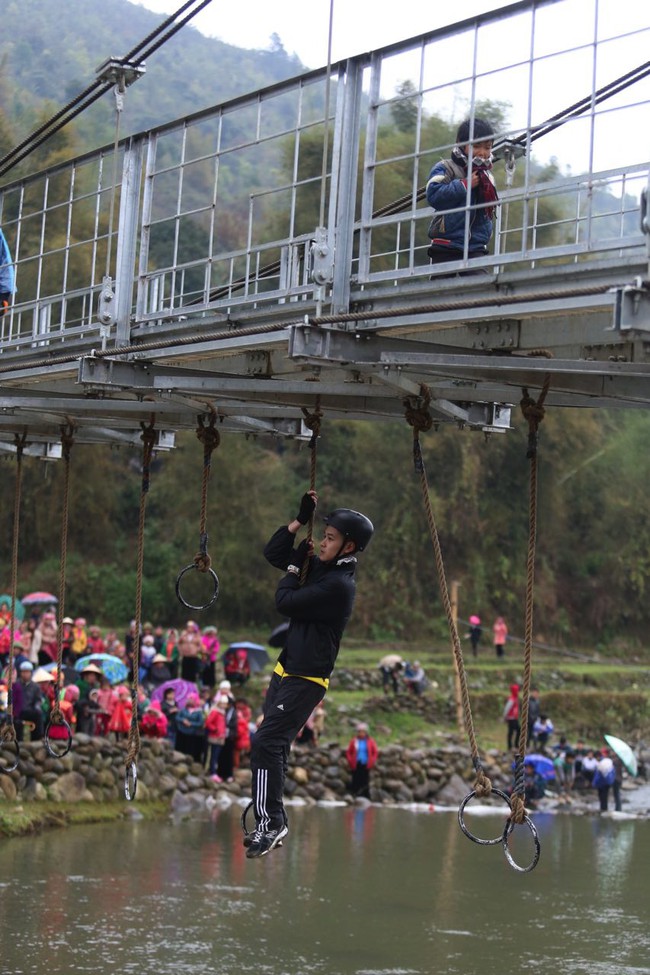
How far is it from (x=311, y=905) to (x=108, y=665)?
10154 mm

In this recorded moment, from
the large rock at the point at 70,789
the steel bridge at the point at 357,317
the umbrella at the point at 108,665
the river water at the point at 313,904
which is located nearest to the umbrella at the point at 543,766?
the river water at the point at 313,904

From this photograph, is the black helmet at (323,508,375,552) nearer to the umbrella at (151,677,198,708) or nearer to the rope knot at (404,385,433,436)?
the rope knot at (404,385,433,436)

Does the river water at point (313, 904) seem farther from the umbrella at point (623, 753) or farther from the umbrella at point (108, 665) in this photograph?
the umbrella at point (623, 753)

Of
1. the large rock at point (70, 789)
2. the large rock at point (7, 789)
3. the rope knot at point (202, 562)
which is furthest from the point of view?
the large rock at point (70, 789)

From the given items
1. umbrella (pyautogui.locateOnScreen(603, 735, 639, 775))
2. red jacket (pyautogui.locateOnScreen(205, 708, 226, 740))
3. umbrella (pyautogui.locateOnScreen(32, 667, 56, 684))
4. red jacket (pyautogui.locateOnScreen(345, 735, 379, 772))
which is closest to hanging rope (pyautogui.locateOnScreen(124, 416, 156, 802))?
umbrella (pyautogui.locateOnScreen(32, 667, 56, 684))

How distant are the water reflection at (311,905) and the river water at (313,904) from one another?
32mm

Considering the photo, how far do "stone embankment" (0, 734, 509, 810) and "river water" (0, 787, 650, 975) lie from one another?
973 millimetres

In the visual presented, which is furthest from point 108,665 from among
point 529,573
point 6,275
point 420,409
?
point 529,573

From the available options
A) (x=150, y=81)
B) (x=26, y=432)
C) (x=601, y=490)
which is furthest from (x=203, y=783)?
(x=150, y=81)

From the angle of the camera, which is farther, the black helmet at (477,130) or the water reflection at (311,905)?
the water reflection at (311,905)

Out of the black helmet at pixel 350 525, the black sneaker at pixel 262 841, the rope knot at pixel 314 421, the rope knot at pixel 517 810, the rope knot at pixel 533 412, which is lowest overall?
the black sneaker at pixel 262 841

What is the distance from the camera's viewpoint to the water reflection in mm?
16781

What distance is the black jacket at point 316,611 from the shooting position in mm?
9945

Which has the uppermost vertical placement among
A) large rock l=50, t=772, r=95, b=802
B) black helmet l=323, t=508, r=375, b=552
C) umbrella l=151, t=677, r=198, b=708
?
black helmet l=323, t=508, r=375, b=552
